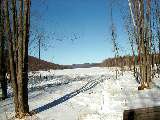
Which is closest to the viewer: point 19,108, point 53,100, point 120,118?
point 120,118

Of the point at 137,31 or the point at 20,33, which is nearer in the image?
the point at 20,33

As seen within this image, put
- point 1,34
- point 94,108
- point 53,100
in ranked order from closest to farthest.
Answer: point 94,108, point 53,100, point 1,34

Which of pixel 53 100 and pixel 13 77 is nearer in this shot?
pixel 13 77

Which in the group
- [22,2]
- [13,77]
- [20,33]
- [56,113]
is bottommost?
[56,113]

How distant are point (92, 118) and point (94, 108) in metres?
2.32

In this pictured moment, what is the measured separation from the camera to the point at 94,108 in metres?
12.5

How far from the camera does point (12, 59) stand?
40.5ft

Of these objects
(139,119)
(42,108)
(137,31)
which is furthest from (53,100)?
(139,119)

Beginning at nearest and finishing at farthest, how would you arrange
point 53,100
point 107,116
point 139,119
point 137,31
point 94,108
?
point 139,119 → point 107,116 → point 94,108 → point 53,100 → point 137,31

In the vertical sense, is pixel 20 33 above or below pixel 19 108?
above

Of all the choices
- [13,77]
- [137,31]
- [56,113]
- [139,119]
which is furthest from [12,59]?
[137,31]

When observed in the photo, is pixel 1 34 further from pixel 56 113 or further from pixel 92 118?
pixel 92 118

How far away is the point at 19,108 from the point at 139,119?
6.12 meters

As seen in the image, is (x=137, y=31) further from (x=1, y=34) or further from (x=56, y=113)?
(x=56, y=113)
